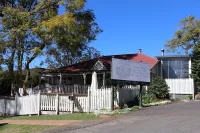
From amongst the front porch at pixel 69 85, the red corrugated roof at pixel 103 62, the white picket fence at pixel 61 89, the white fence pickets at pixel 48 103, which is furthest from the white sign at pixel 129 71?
the white picket fence at pixel 61 89

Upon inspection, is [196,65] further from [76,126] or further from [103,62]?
[76,126]

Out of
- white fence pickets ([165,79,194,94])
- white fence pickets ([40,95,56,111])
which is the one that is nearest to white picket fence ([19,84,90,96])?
white fence pickets ([40,95,56,111])

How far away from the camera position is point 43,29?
2253cm

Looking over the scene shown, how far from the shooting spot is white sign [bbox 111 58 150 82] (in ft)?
55.2

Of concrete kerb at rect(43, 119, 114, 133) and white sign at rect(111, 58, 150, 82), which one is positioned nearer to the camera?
concrete kerb at rect(43, 119, 114, 133)

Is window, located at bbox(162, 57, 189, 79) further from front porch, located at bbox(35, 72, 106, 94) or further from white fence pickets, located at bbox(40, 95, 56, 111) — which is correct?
white fence pickets, located at bbox(40, 95, 56, 111)

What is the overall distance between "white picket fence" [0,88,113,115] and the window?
14385mm

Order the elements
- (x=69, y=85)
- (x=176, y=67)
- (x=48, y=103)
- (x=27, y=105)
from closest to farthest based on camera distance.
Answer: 1. (x=48, y=103)
2. (x=27, y=105)
3. (x=69, y=85)
4. (x=176, y=67)

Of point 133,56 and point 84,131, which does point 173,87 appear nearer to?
point 133,56

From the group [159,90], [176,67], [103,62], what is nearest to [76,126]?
[159,90]

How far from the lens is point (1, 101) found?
21797 millimetres

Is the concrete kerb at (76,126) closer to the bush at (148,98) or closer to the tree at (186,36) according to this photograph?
the bush at (148,98)

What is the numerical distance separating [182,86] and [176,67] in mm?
2968

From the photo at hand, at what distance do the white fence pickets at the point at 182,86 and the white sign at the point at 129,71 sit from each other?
9.96 metres
